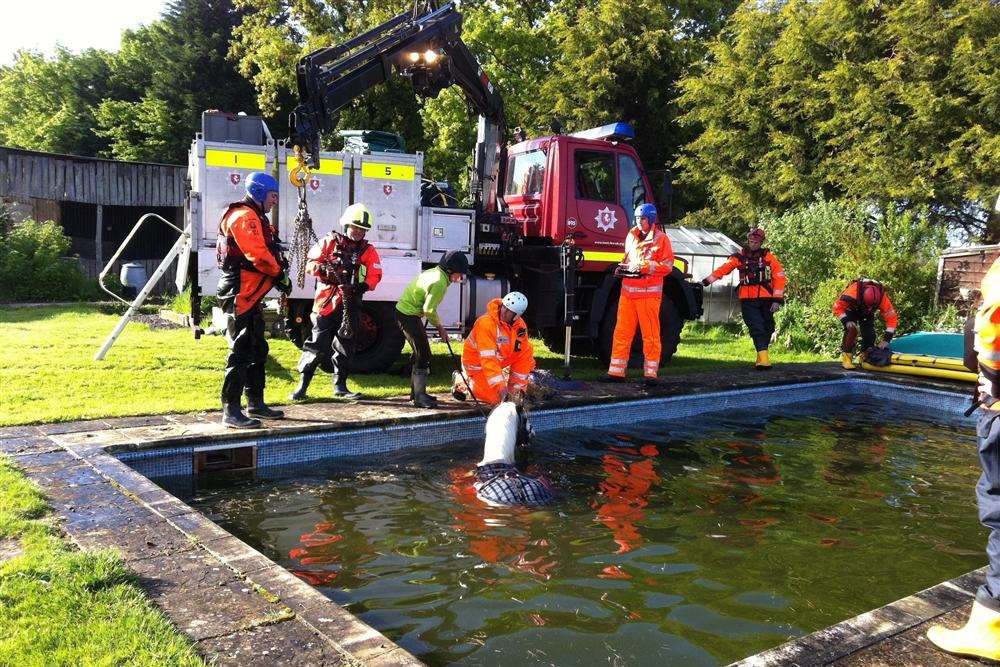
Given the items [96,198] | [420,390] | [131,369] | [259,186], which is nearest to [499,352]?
[420,390]

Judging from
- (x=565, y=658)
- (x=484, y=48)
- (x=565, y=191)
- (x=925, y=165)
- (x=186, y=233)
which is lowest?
(x=565, y=658)

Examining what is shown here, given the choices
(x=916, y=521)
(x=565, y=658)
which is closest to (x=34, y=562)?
(x=565, y=658)

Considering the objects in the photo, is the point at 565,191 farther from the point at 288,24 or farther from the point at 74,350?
the point at 288,24

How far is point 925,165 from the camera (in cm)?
1463

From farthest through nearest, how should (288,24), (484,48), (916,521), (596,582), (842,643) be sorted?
1. (288,24)
2. (484,48)
3. (916,521)
4. (596,582)
5. (842,643)

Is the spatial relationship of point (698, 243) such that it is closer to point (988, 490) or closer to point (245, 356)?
point (245, 356)

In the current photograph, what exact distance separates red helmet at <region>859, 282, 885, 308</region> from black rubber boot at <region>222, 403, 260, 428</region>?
857 centimetres

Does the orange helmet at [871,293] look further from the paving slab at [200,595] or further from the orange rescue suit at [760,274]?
the paving slab at [200,595]

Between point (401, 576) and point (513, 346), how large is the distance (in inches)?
119

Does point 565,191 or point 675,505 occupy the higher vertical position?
point 565,191

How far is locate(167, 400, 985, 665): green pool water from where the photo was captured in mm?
3311

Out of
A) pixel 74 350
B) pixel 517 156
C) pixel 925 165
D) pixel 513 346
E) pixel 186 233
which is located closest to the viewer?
pixel 513 346

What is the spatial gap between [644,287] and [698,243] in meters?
8.46

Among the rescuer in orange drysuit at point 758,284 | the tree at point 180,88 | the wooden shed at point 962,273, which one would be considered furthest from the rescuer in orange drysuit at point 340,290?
the tree at point 180,88
